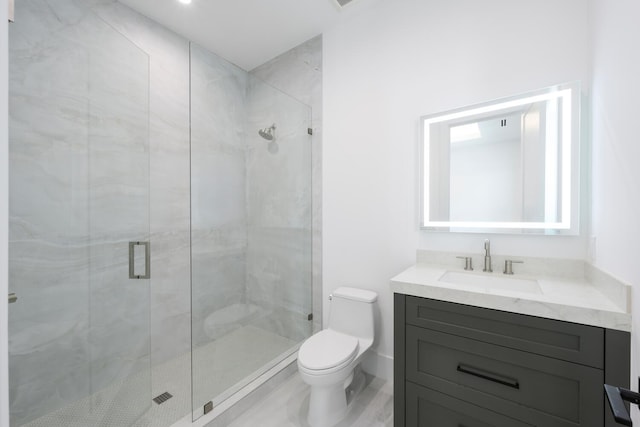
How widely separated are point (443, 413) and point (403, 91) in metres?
1.88

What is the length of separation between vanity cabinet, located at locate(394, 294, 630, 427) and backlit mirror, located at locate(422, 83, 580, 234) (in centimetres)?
62

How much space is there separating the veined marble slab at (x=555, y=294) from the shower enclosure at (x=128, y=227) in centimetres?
122

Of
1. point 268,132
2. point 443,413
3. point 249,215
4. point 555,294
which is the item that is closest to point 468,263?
point 555,294

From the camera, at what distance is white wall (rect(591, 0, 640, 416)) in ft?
2.81

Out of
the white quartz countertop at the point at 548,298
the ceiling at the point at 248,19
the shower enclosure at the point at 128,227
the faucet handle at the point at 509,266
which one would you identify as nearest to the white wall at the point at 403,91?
the faucet handle at the point at 509,266

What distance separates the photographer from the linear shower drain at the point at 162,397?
163 cm

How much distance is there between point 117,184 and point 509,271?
2286 millimetres

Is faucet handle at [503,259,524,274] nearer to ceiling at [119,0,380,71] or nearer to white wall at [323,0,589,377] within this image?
white wall at [323,0,589,377]

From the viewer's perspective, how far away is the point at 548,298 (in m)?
1.05

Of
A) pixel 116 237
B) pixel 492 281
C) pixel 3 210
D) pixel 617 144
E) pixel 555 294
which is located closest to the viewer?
pixel 3 210

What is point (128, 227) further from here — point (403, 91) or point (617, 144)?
point (617, 144)

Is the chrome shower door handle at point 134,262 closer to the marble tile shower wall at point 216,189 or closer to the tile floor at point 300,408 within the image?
the marble tile shower wall at point 216,189

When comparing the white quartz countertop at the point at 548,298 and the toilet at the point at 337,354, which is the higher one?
the white quartz countertop at the point at 548,298

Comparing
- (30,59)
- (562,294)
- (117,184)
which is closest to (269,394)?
(117,184)
